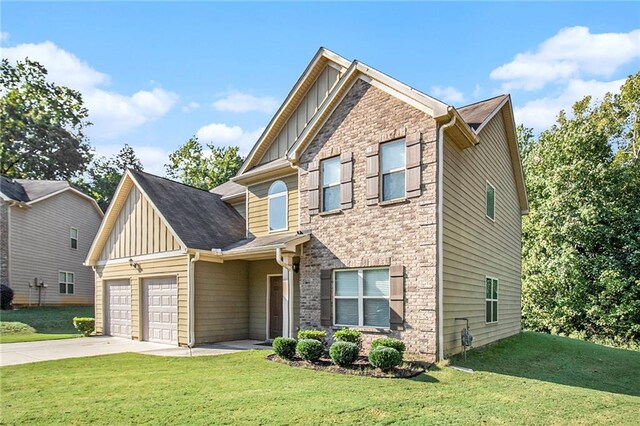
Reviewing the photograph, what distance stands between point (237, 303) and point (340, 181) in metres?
5.75

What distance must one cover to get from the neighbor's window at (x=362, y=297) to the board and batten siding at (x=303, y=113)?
528cm

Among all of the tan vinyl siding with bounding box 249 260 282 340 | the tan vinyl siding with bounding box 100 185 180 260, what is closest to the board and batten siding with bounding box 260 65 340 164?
the tan vinyl siding with bounding box 249 260 282 340

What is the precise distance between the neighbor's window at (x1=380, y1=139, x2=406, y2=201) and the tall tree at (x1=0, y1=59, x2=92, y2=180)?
116ft

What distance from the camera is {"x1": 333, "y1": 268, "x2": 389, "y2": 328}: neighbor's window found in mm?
10266

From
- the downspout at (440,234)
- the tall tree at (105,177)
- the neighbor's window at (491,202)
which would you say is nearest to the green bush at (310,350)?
the downspout at (440,234)

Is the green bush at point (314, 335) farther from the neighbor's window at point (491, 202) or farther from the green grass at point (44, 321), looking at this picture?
the green grass at point (44, 321)

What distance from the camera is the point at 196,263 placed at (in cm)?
1316

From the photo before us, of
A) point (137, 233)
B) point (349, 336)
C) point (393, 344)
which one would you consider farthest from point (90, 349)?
point (393, 344)

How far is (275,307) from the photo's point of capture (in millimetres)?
14008

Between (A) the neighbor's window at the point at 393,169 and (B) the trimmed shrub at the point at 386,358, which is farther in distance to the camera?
(A) the neighbor's window at the point at 393,169

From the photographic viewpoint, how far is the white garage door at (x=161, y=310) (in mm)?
13438

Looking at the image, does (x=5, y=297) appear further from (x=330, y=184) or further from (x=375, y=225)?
Answer: (x=375, y=225)

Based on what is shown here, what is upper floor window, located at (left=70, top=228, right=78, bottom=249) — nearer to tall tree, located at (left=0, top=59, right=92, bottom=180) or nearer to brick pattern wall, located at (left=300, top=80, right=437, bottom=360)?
tall tree, located at (left=0, top=59, right=92, bottom=180)

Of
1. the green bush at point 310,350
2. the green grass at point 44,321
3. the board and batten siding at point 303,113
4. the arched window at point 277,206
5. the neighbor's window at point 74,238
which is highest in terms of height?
the board and batten siding at point 303,113
